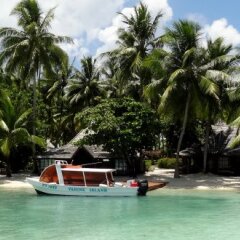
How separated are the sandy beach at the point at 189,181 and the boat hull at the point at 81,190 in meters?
5.01

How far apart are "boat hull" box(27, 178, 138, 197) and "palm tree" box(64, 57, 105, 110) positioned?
68.9ft

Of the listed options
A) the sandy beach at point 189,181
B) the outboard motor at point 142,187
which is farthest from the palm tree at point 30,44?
the outboard motor at point 142,187

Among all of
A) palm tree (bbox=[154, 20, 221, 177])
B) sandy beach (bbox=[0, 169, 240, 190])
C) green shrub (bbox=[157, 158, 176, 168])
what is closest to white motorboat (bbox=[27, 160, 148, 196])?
sandy beach (bbox=[0, 169, 240, 190])

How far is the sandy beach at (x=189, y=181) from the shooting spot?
31703 millimetres

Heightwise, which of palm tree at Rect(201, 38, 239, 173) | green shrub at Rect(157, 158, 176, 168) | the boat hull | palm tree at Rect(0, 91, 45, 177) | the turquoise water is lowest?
the turquoise water

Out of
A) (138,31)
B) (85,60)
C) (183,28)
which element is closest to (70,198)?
(183,28)

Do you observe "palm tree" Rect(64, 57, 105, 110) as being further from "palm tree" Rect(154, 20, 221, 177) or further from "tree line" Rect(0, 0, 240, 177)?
"palm tree" Rect(154, 20, 221, 177)

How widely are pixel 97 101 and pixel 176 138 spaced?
874 cm

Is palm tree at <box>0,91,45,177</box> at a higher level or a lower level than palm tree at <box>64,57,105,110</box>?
lower

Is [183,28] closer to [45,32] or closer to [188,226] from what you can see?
[45,32]

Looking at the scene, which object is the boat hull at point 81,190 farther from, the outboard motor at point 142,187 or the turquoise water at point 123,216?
the turquoise water at point 123,216

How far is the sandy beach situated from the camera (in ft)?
104

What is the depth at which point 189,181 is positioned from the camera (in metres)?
33.7

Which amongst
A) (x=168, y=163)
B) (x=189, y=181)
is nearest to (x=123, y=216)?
(x=189, y=181)
